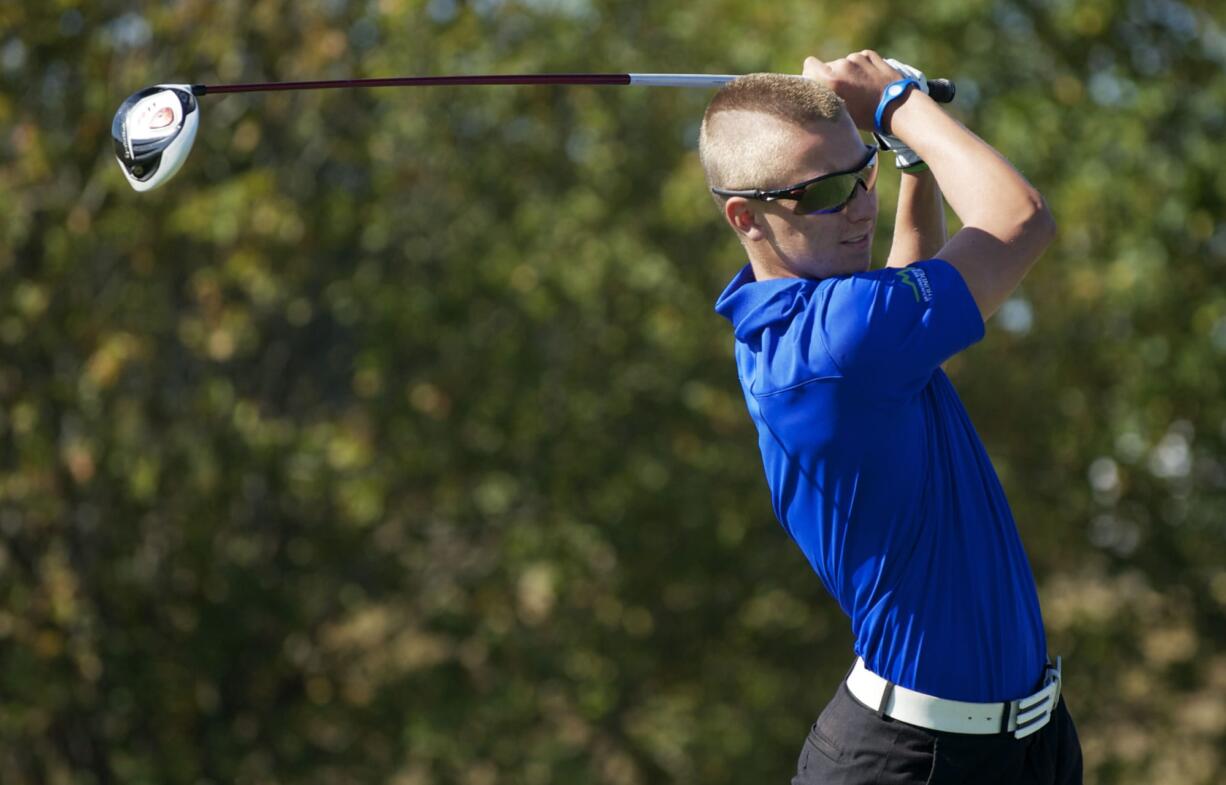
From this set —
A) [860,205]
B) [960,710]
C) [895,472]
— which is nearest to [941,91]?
[860,205]

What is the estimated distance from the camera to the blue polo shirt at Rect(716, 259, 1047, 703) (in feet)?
8.23

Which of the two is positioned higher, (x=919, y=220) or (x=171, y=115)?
(x=171, y=115)

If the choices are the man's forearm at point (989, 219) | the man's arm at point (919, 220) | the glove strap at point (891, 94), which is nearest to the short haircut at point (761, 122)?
the glove strap at point (891, 94)

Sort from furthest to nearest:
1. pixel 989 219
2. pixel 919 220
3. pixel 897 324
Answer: pixel 919 220 → pixel 989 219 → pixel 897 324

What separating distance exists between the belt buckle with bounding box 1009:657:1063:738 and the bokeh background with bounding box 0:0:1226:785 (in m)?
5.81

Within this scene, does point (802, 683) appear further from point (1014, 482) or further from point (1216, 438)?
point (1216, 438)

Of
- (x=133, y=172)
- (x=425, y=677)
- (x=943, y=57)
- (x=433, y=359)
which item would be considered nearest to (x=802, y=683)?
(x=425, y=677)

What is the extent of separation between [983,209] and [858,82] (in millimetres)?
358

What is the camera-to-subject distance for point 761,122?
265 cm

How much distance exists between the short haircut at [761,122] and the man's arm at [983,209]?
0.18m

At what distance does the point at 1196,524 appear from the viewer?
9781 millimetres

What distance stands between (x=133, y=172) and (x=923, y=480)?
1747mm

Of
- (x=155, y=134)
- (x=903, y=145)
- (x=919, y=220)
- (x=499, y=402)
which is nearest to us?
(x=903, y=145)

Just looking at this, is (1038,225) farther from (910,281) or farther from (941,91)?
(941,91)
